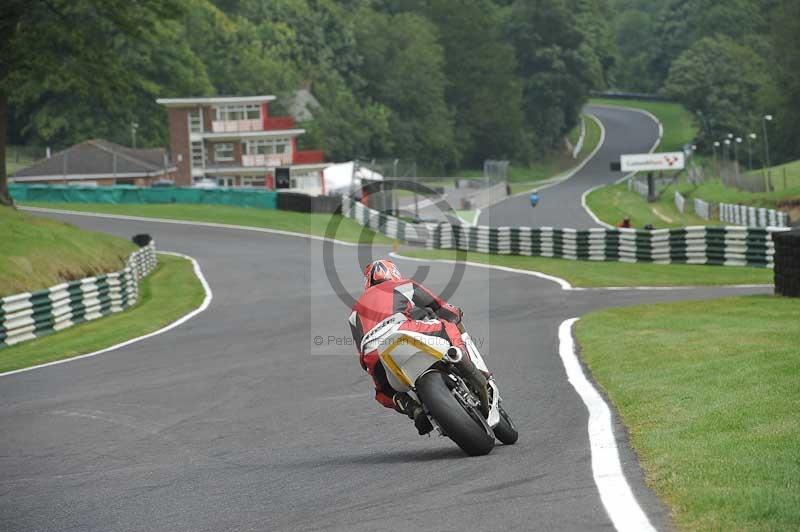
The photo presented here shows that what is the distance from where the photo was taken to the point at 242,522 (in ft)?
23.7

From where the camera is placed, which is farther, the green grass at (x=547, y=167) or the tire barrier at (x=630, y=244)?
the green grass at (x=547, y=167)

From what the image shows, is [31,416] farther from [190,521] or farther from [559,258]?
[559,258]

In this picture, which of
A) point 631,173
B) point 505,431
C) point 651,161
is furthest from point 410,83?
point 505,431

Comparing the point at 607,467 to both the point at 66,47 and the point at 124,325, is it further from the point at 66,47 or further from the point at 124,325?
the point at 66,47

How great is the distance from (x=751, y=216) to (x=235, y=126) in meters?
50.9

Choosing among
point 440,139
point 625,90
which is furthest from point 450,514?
point 625,90

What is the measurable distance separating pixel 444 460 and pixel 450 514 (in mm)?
1989

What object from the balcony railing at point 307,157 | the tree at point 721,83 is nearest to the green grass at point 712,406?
the balcony railing at point 307,157

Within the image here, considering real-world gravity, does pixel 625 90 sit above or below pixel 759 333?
above

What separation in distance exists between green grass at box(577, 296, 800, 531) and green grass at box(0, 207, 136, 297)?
45.6 ft

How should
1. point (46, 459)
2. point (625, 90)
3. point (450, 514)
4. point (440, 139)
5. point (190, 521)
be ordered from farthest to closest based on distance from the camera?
point (625, 90) → point (440, 139) → point (46, 459) → point (190, 521) → point (450, 514)

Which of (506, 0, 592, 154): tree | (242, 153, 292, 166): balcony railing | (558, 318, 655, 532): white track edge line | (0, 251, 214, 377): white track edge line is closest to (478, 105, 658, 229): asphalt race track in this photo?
(506, 0, 592, 154): tree

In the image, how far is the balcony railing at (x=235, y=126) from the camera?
95.3 meters

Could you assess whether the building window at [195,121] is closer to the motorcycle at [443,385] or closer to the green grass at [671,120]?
the green grass at [671,120]
